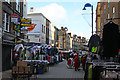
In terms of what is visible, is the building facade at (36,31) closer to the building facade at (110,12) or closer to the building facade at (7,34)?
the building facade at (110,12)

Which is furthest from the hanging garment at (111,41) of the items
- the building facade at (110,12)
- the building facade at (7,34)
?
the building facade at (7,34)

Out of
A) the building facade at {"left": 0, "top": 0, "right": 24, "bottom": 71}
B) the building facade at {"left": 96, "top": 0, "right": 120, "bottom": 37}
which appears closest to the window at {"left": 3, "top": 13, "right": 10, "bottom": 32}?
the building facade at {"left": 0, "top": 0, "right": 24, "bottom": 71}

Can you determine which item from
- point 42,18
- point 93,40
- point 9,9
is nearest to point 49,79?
point 93,40

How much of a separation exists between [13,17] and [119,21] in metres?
13.8

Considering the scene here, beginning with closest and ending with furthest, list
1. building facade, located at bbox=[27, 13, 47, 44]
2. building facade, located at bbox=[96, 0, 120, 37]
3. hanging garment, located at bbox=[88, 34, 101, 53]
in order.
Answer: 1. hanging garment, located at bbox=[88, 34, 101, 53]
2. building facade, located at bbox=[96, 0, 120, 37]
3. building facade, located at bbox=[27, 13, 47, 44]

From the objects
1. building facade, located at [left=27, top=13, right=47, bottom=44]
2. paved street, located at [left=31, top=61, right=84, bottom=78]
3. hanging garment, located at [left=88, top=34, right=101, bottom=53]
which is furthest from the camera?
building facade, located at [left=27, top=13, right=47, bottom=44]

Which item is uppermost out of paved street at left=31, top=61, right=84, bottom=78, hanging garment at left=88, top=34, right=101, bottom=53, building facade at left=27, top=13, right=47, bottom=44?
building facade at left=27, top=13, right=47, bottom=44

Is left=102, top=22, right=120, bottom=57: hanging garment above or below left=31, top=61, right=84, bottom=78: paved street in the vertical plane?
above

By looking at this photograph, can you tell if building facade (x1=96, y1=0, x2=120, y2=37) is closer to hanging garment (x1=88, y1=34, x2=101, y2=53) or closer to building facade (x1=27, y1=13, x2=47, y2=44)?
hanging garment (x1=88, y1=34, x2=101, y2=53)

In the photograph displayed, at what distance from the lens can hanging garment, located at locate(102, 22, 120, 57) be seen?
32.0ft

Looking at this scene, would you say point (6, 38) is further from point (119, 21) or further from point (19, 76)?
point (119, 21)

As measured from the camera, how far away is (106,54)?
389 inches

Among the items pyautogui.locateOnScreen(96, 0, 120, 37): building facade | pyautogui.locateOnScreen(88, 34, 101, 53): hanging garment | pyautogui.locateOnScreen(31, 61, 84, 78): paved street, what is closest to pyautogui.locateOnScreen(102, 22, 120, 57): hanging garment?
pyautogui.locateOnScreen(88, 34, 101, 53): hanging garment

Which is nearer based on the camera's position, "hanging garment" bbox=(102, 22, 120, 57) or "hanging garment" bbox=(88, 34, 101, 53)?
"hanging garment" bbox=(102, 22, 120, 57)
